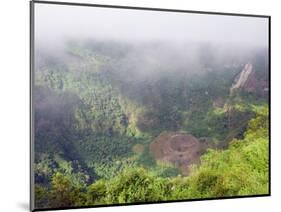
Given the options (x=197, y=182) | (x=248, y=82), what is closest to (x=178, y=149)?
(x=197, y=182)

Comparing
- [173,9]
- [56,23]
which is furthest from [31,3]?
[173,9]

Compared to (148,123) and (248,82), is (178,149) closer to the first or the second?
(148,123)

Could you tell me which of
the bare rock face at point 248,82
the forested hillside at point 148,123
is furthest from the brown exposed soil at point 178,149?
the bare rock face at point 248,82

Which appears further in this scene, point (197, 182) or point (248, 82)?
point (248, 82)

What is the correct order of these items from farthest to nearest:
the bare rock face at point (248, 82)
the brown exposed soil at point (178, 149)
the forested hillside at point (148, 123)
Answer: the bare rock face at point (248, 82) < the brown exposed soil at point (178, 149) < the forested hillside at point (148, 123)

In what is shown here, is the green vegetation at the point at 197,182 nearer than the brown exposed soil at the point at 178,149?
Yes

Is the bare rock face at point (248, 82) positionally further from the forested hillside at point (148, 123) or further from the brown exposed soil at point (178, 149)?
the brown exposed soil at point (178, 149)

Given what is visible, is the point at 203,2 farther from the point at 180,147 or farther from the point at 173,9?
the point at 180,147
